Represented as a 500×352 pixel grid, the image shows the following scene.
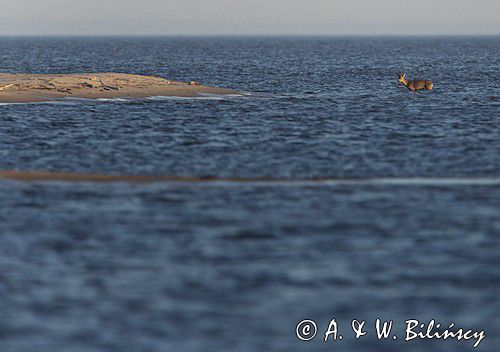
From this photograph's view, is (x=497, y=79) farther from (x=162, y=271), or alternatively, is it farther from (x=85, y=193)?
(x=162, y=271)

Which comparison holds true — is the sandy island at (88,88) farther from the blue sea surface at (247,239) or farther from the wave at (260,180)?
the wave at (260,180)

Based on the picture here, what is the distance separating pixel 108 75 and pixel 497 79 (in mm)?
35456

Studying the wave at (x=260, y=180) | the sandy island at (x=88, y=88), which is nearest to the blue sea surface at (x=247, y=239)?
the wave at (x=260, y=180)

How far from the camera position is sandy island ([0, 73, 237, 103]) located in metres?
57.8

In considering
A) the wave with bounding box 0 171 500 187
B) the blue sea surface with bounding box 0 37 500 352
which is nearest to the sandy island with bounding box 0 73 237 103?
the blue sea surface with bounding box 0 37 500 352

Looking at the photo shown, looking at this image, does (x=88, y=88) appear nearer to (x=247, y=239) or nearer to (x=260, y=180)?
(x=260, y=180)

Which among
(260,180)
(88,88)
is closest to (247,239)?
(260,180)

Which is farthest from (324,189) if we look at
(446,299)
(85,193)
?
(446,299)

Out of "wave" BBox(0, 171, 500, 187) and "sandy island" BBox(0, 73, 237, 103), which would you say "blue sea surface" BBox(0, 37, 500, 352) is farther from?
"sandy island" BBox(0, 73, 237, 103)

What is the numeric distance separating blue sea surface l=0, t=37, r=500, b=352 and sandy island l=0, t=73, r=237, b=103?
16714 millimetres

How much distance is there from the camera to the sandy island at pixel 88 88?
57812mm

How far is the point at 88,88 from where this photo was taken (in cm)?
6153

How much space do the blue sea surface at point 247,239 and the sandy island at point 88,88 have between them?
1671 centimetres

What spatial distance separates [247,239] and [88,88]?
43162 mm
